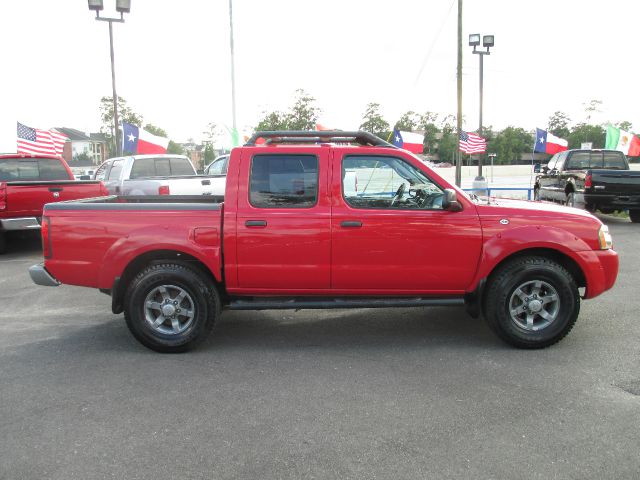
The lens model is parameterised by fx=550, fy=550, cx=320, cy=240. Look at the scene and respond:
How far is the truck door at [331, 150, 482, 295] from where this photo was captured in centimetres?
475

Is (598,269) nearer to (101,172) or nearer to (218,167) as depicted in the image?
(218,167)

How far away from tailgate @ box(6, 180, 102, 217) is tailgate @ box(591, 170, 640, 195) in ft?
36.0

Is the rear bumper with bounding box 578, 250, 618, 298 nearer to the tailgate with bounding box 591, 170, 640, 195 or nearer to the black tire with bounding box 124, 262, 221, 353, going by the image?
the black tire with bounding box 124, 262, 221, 353

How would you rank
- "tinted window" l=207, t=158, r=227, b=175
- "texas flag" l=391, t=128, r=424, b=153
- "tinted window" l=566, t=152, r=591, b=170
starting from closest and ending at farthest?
"tinted window" l=207, t=158, r=227, b=175
"tinted window" l=566, t=152, r=591, b=170
"texas flag" l=391, t=128, r=424, b=153

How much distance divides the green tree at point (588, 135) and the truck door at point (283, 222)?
243ft

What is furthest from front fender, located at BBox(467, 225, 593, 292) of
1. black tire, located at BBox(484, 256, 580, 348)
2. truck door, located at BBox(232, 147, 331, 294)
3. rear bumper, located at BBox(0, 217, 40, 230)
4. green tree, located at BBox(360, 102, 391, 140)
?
green tree, located at BBox(360, 102, 391, 140)

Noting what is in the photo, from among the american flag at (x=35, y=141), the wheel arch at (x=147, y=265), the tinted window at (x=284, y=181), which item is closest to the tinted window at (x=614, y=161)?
the tinted window at (x=284, y=181)

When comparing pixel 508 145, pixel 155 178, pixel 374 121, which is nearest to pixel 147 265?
pixel 155 178

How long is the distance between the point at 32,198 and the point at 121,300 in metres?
5.84

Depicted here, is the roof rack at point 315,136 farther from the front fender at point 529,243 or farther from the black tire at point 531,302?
the black tire at point 531,302

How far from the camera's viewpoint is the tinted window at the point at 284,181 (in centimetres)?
482

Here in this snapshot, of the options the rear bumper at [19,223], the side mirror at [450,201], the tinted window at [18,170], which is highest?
the tinted window at [18,170]

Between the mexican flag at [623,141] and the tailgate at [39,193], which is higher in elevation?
the mexican flag at [623,141]

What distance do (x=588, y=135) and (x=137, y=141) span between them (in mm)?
66169
